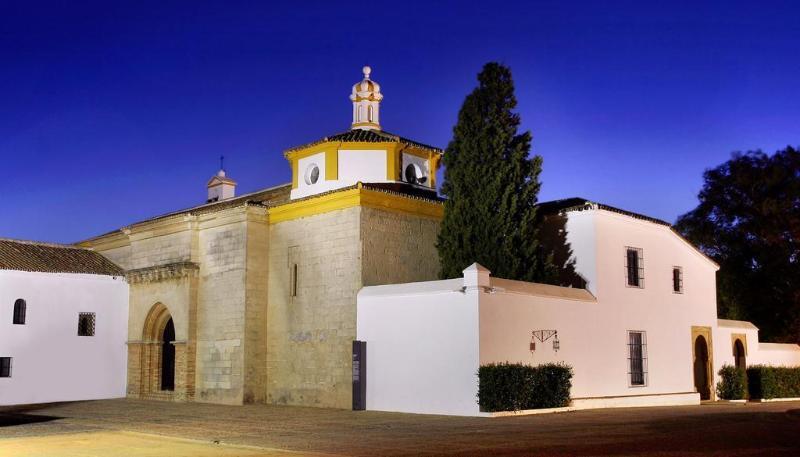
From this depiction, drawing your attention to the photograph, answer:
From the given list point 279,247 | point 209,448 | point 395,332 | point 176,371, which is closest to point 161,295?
point 176,371

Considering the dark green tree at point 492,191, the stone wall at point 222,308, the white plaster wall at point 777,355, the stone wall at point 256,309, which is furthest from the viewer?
the white plaster wall at point 777,355

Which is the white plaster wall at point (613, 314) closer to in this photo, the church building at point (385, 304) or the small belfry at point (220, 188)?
the church building at point (385, 304)

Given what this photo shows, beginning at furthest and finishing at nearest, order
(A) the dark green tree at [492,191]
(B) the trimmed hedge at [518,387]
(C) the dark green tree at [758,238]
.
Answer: (C) the dark green tree at [758,238] → (A) the dark green tree at [492,191] → (B) the trimmed hedge at [518,387]

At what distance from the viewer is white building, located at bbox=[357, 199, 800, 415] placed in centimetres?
1723

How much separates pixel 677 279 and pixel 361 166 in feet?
31.4

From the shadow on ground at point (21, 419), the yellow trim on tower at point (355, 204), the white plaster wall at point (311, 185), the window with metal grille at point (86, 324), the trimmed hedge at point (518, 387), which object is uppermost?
the white plaster wall at point (311, 185)

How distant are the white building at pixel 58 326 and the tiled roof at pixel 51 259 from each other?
30 mm

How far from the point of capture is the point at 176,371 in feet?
74.5

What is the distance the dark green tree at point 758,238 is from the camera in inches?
1235

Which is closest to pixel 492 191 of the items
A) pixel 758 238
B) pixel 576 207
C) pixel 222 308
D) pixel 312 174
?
pixel 576 207

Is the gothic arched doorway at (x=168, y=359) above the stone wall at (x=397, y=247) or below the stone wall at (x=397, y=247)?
below

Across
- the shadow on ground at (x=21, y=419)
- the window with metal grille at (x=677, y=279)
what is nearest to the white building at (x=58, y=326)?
the shadow on ground at (x=21, y=419)

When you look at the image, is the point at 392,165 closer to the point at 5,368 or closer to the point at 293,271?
the point at 293,271

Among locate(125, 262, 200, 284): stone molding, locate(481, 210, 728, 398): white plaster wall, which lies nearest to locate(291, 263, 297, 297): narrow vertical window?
locate(125, 262, 200, 284): stone molding
